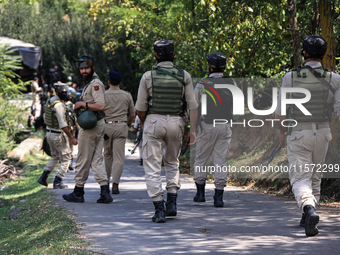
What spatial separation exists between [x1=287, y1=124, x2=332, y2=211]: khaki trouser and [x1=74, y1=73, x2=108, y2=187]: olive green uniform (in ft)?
10.8

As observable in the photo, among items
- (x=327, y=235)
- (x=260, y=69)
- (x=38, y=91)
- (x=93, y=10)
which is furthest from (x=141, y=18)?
(x=327, y=235)

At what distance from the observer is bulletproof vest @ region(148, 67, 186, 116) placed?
7309 mm

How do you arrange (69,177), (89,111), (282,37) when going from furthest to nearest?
1. (69,177)
2. (282,37)
3. (89,111)

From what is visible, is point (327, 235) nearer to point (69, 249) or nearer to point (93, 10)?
point (69, 249)

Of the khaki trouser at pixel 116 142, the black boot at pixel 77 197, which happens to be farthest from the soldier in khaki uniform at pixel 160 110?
the khaki trouser at pixel 116 142

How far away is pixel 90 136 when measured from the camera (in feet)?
29.5

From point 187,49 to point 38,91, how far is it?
361 inches

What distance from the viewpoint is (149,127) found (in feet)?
24.1

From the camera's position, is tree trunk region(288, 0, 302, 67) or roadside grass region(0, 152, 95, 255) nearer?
roadside grass region(0, 152, 95, 255)

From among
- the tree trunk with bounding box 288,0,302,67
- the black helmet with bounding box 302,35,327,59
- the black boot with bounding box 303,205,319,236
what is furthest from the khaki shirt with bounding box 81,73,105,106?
the tree trunk with bounding box 288,0,302,67

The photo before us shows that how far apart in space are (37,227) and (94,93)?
2078mm

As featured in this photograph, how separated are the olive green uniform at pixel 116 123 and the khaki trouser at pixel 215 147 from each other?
168cm

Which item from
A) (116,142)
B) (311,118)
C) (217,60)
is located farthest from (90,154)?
(311,118)

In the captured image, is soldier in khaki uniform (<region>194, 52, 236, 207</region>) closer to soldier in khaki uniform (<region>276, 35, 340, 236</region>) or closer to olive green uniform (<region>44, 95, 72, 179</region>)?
soldier in khaki uniform (<region>276, 35, 340, 236</region>)
